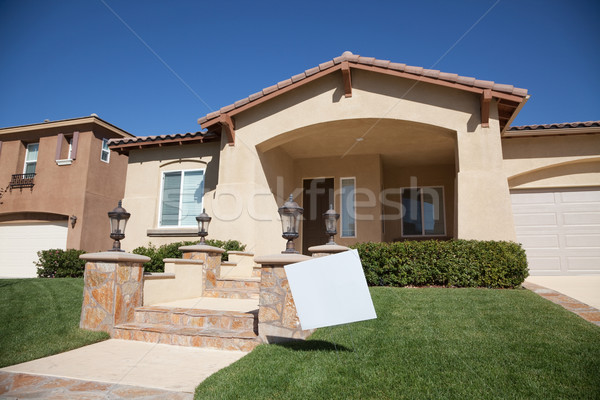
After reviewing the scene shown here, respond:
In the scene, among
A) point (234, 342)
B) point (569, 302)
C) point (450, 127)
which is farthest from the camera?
point (450, 127)

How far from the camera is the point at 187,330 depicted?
5.28 metres

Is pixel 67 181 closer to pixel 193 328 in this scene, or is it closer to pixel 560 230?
pixel 193 328

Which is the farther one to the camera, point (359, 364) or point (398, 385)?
point (359, 364)

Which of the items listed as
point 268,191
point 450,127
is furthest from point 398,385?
point 268,191

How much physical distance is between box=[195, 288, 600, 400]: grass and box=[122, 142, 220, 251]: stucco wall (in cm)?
801

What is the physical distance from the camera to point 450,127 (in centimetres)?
929

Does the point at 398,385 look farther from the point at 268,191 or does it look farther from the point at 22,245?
the point at 22,245

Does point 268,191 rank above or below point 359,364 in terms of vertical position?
above

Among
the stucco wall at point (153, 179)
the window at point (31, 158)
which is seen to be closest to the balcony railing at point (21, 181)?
the window at point (31, 158)

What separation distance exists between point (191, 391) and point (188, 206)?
9015 mm

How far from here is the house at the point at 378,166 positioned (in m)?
9.05

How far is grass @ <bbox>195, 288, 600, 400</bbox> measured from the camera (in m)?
3.12

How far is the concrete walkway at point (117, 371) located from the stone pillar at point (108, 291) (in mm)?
544

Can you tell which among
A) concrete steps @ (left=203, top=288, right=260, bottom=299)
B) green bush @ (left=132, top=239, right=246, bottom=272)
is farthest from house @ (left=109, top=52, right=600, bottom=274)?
concrete steps @ (left=203, top=288, right=260, bottom=299)
